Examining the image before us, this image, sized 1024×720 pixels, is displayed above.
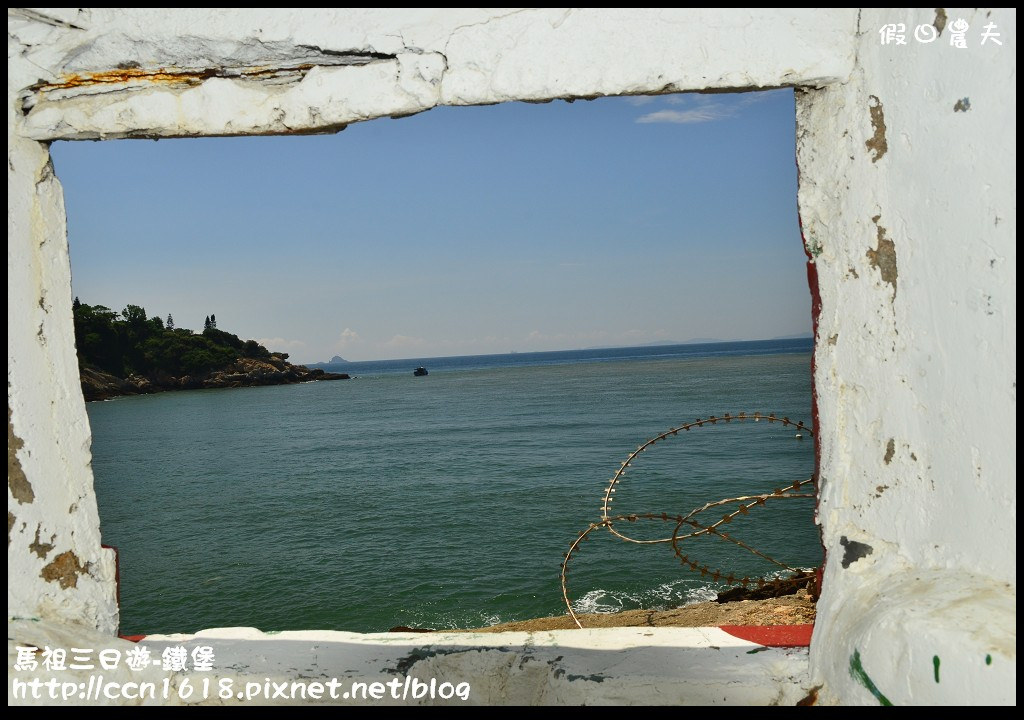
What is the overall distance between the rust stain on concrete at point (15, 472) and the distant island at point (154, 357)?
53650mm

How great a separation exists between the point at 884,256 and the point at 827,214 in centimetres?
22

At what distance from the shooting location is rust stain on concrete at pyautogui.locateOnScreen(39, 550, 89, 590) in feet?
6.70

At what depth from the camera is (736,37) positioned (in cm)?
176

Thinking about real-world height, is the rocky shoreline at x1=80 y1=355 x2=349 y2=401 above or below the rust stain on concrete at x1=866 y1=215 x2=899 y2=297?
below

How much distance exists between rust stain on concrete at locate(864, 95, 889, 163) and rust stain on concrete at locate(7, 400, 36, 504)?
2252 millimetres

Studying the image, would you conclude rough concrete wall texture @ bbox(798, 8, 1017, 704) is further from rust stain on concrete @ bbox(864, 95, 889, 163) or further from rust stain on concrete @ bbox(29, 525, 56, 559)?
rust stain on concrete @ bbox(29, 525, 56, 559)

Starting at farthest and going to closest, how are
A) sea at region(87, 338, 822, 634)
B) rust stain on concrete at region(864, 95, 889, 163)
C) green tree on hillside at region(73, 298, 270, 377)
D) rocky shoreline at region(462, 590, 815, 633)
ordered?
green tree on hillside at region(73, 298, 270, 377) < sea at region(87, 338, 822, 634) < rocky shoreline at region(462, 590, 815, 633) < rust stain on concrete at region(864, 95, 889, 163)

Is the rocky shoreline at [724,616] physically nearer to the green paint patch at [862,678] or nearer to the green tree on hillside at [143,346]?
the green paint patch at [862,678]

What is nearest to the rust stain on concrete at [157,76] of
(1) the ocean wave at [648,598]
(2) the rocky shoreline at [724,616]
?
(2) the rocky shoreline at [724,616]

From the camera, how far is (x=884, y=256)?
1.72m

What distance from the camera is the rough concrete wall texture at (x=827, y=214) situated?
1.43 meters

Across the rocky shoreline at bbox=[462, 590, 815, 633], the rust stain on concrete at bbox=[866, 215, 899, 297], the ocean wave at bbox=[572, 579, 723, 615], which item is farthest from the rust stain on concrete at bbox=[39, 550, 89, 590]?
the ocean wave at bbox=[572, 579, 723, 615]

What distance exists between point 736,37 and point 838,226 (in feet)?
1.69
